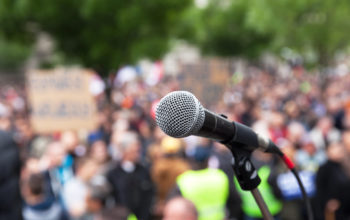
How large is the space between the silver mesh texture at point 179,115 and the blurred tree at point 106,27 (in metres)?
10.1

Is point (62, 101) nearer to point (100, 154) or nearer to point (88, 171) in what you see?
point (100, 154)

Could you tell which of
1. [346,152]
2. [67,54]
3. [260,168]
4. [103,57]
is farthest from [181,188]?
[67,54]

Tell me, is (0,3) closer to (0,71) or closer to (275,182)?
(275,182)

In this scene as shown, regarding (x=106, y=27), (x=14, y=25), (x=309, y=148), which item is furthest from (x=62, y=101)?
(x=14, y=25)

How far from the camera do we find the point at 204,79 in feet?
30.4

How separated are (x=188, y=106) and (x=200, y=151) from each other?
15.1 ft

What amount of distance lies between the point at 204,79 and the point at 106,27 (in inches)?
158

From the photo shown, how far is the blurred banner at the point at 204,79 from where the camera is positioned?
9.18 m

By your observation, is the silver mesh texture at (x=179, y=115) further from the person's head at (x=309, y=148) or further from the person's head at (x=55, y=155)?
the person's head at (x=309, y=148)

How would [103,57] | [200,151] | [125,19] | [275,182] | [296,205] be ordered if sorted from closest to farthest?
[275,182], [296,205], [200,151], [125,19], [103,57]

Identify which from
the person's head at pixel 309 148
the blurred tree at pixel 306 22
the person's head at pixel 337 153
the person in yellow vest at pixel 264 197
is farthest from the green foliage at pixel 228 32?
the person in yellow vest at pixel 264 197

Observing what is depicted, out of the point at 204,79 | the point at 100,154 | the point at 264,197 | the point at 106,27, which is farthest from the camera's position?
the point at 106,27

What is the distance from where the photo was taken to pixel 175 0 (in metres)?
11.8

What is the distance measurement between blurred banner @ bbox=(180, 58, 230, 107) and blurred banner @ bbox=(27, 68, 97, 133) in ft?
7.70
